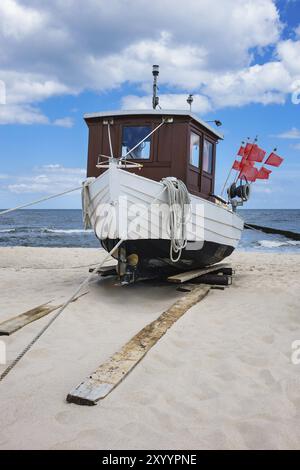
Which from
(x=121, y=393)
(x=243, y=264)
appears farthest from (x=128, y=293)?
(x=243, y=264)

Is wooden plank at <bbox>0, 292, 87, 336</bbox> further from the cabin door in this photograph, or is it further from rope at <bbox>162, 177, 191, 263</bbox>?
the cabin door

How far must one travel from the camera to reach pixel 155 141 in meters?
6.96

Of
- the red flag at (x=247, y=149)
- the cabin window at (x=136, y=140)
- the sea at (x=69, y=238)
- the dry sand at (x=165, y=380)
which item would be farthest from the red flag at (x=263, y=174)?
the sea at (x=69, y=238)

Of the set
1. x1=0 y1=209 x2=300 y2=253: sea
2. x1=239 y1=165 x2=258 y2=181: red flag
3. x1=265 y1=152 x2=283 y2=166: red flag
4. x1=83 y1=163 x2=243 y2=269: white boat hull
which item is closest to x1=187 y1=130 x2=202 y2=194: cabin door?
x1=83 y1=163 x2=243 y2=269: white boat hull

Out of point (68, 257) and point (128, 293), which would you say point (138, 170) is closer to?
point (128, 293)

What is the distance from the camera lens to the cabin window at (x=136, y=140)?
7.01 metres

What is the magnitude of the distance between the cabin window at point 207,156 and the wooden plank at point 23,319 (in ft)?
13.2

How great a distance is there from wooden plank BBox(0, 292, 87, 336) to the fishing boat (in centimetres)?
135

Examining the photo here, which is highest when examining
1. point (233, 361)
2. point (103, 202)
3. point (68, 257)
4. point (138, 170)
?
point (138, 170)

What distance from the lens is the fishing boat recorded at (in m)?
5.96

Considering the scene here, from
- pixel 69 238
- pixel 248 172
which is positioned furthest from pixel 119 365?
pixel 69 238

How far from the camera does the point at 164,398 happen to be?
10.1ft
